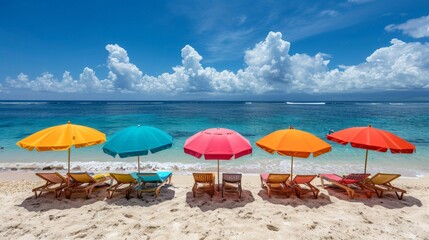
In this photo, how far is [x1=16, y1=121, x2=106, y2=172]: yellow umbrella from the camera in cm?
586

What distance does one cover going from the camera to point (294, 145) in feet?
19.9

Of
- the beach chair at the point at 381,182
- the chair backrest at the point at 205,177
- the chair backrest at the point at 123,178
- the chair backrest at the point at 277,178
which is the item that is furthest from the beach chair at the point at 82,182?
the beach chair at the point at 381,182

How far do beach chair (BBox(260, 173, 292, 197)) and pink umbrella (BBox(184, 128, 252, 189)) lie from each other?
4.95ft

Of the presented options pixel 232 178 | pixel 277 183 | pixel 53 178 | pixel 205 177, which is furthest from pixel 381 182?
pixel 53 178

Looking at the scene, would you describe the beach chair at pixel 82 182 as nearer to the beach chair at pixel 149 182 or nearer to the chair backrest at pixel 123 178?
the chair backrest at pixel 123 178

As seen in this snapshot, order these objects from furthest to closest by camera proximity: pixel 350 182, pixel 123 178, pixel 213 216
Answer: pixel 350 182 → pixel 123 178 → pixel 213 216

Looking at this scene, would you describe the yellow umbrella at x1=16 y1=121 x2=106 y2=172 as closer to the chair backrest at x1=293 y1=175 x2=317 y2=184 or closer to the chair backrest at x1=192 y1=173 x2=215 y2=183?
the chair backrest at x1=192 y1=173 x2=215 y2=183

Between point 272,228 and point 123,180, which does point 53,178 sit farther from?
point 272,228

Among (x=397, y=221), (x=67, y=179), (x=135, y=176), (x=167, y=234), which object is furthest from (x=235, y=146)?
(x=67, y=179)

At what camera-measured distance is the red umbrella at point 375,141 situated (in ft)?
20.2

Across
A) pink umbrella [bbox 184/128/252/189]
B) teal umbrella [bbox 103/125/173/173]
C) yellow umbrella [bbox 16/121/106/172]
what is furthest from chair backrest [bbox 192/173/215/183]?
yellow umbrella [bbox 16/121/106/172]

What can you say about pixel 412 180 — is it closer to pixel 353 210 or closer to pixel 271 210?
pixel 353 210

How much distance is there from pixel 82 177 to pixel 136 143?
7.65 ft

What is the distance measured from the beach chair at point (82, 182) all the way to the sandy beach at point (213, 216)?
198 mm
